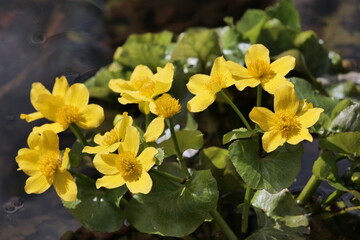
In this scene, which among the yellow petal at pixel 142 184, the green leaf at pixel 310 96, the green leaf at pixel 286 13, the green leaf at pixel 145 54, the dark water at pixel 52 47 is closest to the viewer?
the yellow petal at pixel 142 184

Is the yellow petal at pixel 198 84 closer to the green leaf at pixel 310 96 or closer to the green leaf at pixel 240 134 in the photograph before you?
the green leaf at pixel 240 134

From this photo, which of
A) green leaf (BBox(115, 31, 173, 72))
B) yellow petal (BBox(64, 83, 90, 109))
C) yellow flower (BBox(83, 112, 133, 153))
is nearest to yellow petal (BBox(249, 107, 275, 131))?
yellow flower (BBox(83, 112, 133, 153))

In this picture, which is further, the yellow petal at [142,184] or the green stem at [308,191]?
the green stem at [308,191]

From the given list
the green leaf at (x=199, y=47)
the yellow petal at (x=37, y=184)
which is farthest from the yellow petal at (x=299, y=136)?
the green leaf at (x=199, y=47)

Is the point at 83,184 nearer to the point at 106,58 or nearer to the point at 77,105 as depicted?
the point at 77,105

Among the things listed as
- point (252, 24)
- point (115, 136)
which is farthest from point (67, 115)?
point (252, 24)

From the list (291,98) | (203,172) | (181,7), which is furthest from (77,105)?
(181,7)
